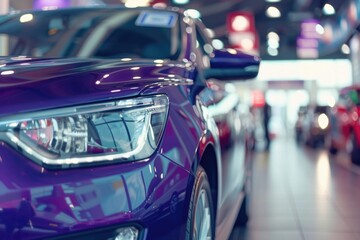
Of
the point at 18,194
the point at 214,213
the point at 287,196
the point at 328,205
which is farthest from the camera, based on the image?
the point at 287,196

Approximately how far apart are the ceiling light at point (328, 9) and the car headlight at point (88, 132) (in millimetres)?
15054

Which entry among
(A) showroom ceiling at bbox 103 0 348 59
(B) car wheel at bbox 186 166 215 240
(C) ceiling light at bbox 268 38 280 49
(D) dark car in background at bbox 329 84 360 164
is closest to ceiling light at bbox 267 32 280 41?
(A) showroom ceiling at bbox 103 0 348 59

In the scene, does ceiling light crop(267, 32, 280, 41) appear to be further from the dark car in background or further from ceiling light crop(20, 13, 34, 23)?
ceiling light crop(20, 13, 34, 23)

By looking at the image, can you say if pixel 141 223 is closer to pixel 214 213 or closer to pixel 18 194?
pixel 18 194

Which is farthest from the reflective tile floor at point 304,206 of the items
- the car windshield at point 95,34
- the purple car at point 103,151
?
the purple car at point 103,151

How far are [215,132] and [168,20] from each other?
0.80 m

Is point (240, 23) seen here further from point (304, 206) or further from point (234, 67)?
point (234, 67)

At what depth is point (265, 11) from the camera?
76.2ft

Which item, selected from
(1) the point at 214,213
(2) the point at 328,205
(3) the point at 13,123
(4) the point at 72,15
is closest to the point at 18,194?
(3) the point at 13,123

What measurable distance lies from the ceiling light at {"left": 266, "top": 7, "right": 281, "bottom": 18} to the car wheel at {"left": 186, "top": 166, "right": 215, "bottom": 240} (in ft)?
68.3

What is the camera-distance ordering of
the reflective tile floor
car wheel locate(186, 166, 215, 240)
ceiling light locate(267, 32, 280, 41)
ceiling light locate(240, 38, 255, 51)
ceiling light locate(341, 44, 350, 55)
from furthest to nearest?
ceiling light locate(267, 32, 280, 41), ceiling light locate(341, 44, 350, 55), ceiling light locate(240, 38, 255, 51), the reflective tile floor, car wheel locate(186, 166, 215, 240)

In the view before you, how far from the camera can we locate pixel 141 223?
1609mm

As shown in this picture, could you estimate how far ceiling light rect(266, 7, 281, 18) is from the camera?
2253 cm

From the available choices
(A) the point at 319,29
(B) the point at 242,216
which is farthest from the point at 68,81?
(A) the point at 319,29
